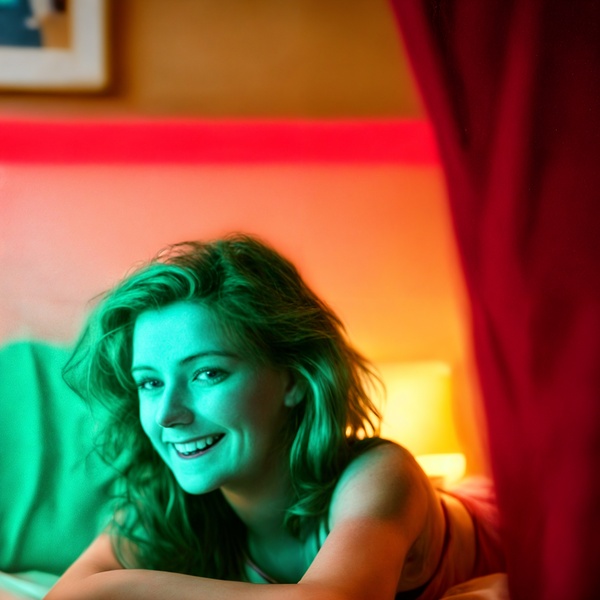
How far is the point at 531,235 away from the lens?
686 millimetres

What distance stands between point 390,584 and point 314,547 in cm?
22

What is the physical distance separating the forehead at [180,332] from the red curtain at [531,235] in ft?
0.97

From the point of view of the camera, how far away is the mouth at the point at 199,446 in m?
0.83

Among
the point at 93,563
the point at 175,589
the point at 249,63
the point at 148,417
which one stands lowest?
the point at 93,563

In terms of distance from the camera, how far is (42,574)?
0.95 m

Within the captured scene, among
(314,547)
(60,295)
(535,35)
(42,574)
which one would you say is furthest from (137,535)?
(535,35)

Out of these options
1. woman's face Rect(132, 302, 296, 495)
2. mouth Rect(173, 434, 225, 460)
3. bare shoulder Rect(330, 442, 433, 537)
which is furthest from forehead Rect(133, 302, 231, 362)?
bare shoulder Rect(330, 442, 433, 537)

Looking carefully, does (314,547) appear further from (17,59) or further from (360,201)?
(17,59)

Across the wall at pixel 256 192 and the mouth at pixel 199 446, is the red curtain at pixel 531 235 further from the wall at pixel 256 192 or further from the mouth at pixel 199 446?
the mouth at pixel 199 446

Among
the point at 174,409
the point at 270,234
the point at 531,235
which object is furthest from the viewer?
the point at 270,234

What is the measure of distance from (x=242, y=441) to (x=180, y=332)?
15 cm

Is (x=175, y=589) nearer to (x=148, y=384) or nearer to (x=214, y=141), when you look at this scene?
(x=148, y=384)

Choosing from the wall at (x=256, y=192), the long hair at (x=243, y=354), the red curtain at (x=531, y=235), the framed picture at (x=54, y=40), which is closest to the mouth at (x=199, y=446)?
the long hair at (x=243, y=354)

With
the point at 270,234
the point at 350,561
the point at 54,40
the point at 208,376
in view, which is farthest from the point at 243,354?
the point at 54,40
